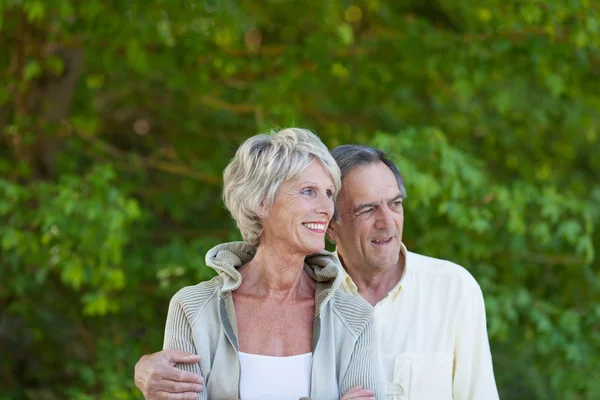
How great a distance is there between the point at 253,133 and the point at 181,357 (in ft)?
11.8

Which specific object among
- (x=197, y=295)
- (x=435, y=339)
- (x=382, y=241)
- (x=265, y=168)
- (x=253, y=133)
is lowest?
(x=435, y=339)

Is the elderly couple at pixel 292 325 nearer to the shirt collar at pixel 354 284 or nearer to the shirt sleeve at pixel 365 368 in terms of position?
the shirt sleeve at pixel 365 368

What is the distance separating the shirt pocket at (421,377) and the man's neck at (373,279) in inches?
9.4

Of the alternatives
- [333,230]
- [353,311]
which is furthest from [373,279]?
[353,311]

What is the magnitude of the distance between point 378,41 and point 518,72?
0.88 m

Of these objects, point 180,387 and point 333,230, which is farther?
point 333,230

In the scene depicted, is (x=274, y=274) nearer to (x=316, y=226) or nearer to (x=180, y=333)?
(x=316, y=226)

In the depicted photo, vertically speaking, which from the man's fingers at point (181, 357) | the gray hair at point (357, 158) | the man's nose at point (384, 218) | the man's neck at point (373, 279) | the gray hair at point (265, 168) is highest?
the gray hair at point (357, 158)

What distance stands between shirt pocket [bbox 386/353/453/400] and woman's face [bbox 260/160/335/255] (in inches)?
20.3

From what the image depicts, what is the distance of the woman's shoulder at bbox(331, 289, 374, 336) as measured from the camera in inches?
96.3

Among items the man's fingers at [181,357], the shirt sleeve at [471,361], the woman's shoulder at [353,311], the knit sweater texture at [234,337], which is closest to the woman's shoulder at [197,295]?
the knit sweater texture at [234,337]

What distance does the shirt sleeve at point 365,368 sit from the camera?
2.36 metres

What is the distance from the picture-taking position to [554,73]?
5.06 metres

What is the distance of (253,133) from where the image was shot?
5.79 meters
